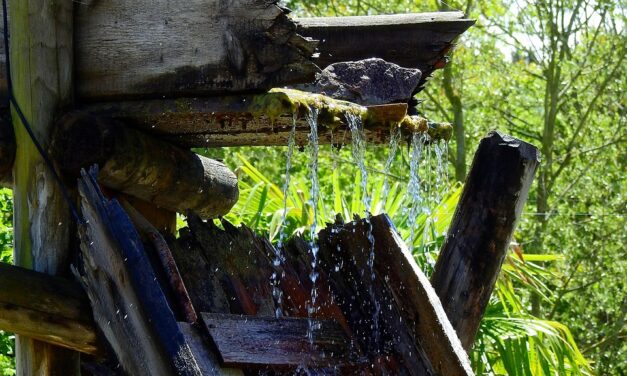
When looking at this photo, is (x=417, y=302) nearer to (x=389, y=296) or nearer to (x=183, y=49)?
(x=389, y=296)

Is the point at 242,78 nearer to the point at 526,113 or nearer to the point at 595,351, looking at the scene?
the point at 595,351

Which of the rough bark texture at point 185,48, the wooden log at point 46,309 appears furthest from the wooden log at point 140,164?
the wooden log at point 46,309

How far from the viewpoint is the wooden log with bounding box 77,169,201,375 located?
3.00 metres

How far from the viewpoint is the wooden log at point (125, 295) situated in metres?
3.00

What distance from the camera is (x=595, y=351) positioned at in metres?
12.6

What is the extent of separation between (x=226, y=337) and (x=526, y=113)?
12327 millimetres

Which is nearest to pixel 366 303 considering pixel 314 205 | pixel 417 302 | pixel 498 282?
pixel 417 302

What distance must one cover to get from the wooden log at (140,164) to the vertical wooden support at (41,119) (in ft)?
0.33

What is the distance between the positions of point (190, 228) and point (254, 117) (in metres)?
0.47

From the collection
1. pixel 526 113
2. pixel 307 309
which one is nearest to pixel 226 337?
pixel 307 309

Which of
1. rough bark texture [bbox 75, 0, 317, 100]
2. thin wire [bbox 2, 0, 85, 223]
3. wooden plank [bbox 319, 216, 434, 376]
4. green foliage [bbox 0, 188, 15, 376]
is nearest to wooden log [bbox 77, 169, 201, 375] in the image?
thin wire [bbox 2, 0, 85, 223]

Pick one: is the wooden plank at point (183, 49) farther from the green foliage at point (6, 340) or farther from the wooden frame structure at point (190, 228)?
the green foliage at point (6, 340)

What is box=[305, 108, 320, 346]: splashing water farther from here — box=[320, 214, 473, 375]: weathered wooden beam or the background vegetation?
the background vegetation

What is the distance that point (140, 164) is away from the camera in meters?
3.63
